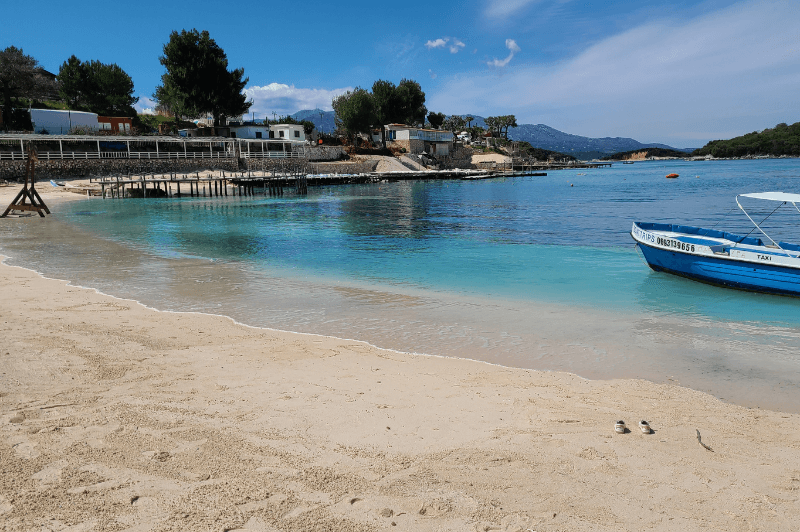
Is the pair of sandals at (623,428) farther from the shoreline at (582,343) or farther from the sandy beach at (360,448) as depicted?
the shoreline at (582,343)

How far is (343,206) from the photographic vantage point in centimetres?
4619

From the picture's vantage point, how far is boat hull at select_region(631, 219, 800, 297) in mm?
13492

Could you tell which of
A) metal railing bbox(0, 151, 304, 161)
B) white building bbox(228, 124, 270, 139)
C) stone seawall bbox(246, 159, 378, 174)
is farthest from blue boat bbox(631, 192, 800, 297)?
white building bbox(228, 124, 270, 139)

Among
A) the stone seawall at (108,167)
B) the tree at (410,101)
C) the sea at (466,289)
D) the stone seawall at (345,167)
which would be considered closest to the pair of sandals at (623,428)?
the sea at (466,289)

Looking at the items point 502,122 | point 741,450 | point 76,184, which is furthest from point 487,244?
point 502,122

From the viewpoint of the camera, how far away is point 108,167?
60.4 m

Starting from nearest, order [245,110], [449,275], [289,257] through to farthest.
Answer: [449,275] < [289,257] < [245,110]

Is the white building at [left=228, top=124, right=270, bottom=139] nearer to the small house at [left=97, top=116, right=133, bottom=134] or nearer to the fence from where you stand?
the fence

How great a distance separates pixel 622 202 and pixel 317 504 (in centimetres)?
5049

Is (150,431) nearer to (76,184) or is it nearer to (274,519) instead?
(274,519)

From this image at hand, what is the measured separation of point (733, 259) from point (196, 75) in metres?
79.0

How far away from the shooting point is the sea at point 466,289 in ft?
30.0

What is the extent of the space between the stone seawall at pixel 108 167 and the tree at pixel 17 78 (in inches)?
588

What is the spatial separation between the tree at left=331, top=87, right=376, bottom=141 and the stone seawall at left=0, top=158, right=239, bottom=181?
2647cm
